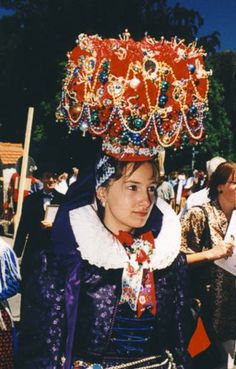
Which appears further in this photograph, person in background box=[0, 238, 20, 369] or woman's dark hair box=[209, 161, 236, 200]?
woman's dark hair box=[209, 161, 236, 200]

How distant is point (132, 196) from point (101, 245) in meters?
0.23

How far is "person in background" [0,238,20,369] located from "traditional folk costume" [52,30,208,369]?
0.56 metres

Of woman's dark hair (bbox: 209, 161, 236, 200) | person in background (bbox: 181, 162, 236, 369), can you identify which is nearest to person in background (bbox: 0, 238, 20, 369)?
person in background (bbox: 181, 162, 236, 369)

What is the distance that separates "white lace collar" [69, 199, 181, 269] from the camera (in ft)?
7.30

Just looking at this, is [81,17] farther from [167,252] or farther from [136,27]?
[167,252]

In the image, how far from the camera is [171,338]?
2.39 metres

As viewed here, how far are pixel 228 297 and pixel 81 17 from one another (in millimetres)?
14640

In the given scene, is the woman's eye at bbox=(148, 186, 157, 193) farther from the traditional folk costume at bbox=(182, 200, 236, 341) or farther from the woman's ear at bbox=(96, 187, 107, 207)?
the traditional folk costume at bbox=(182, 200, 236, 341)

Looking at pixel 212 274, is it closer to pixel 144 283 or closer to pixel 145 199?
pixel 144 283

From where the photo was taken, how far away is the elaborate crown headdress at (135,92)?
207 cm

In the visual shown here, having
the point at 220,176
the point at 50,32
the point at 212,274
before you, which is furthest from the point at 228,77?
the point at 212,274

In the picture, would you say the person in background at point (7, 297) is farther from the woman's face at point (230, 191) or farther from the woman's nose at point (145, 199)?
the woman's face at point (230, 191)

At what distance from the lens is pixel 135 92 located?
6.81 feet

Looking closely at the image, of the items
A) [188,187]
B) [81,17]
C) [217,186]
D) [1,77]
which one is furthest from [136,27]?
[217,186]
